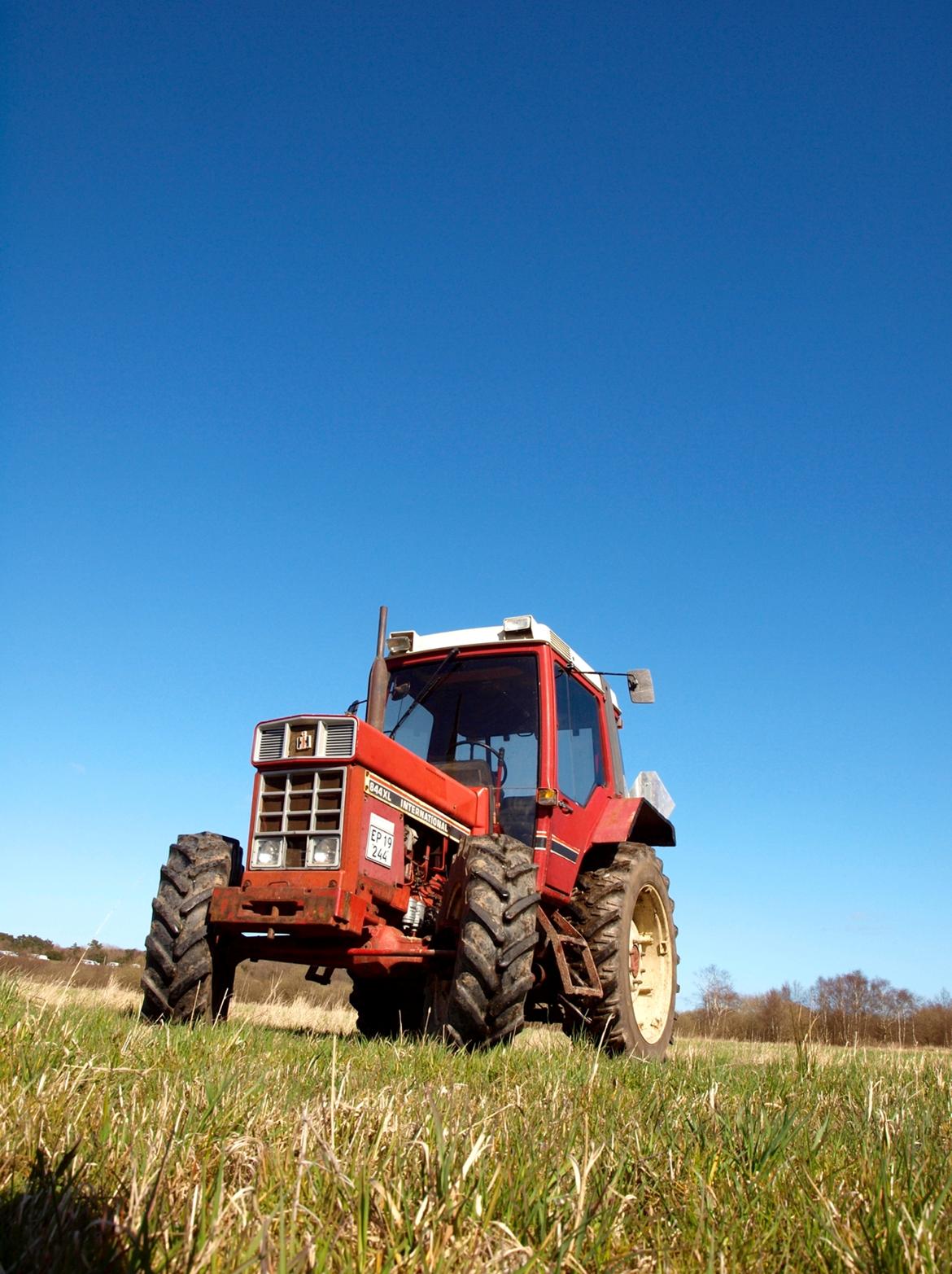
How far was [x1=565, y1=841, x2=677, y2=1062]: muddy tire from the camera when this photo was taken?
272 inches

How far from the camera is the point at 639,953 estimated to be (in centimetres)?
811

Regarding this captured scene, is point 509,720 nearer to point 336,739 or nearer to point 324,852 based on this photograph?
point 336,739

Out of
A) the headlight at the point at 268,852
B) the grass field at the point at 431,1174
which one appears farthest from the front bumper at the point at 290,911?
the grass field at the point at 431,1174

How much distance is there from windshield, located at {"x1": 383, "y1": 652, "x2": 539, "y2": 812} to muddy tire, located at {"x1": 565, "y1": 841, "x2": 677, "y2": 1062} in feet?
3.03

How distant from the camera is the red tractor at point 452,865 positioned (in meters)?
5.84

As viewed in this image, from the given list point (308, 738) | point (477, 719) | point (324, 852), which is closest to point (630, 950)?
point (477, 719)

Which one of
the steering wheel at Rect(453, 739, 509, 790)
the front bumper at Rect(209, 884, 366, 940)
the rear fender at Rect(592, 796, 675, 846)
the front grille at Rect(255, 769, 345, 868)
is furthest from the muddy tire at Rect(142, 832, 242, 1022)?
the rear fender at Rect(592, 796, 675, 846)

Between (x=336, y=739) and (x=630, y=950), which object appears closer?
(x=336, y=739)

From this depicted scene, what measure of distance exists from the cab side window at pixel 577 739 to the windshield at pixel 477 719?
0.28 metres

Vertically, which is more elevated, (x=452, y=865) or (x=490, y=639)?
(x=490, y=639)

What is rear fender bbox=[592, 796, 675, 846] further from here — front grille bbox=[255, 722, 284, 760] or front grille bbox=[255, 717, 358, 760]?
front grille bbox=[255, 722, 284, 760]

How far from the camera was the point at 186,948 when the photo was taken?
19.6ft

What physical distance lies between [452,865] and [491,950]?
91 cm

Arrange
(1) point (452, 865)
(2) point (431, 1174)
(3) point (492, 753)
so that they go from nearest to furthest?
1. (2) point (431, 1174)
2. (1) point (452, 865)
3. (3) point (492, 753)
